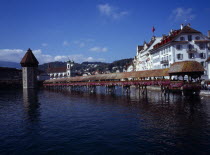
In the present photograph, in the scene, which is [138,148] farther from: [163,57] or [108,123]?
[163,57]

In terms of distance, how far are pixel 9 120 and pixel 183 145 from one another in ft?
61.3

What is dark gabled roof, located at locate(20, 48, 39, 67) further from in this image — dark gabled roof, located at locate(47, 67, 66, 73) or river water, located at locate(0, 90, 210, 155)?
river water, located at locate(0, 90, 210, 155)

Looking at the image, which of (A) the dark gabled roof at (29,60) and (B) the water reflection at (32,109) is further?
(A) the dark gabled roof at (29,60)

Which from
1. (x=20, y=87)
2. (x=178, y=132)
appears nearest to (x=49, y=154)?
(x=178, y=132)

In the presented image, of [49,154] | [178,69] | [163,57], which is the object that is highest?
[163,57]

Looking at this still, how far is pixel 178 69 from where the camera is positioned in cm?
3603

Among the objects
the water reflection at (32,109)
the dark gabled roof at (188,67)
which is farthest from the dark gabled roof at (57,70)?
the dark gabled roof at (188,67)

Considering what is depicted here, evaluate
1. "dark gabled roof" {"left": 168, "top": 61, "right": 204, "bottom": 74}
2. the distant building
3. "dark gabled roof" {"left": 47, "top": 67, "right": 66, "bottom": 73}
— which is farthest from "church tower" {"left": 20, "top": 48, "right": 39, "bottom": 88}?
"dark gabled roof" {"left": 168, "top": 61, "right": 204, "bottom": 74}

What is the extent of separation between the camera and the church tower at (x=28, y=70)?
96375 mm

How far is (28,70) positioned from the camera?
97000 millimetres

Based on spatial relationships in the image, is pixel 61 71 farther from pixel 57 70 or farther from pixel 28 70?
pixel 28 70

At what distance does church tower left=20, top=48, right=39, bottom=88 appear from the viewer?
96375 millimetres

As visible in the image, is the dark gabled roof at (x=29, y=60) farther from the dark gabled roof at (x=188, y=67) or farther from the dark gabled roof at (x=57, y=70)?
the dark gabled roof at (x=188, y=67)

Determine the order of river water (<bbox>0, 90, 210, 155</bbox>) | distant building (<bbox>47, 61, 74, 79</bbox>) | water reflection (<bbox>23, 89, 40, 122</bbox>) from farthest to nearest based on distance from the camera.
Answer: distant building (<bbox>47, 61, 74, 79</bbox>) → water reflection (<bbox>23, 89, 40, 122</bbox>) → river water (<bbox>0, 90, 210, 155</bbox>)
